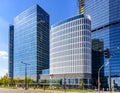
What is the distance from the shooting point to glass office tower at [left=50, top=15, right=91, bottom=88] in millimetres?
144000

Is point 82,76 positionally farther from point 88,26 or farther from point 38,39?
point 38,39

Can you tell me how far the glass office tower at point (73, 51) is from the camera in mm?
144000

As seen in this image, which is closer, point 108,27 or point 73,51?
point 73,51

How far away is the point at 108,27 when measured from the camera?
582ft

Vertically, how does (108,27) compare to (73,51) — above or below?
above

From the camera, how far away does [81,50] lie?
14488cm

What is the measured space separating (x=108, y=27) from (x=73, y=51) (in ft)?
137

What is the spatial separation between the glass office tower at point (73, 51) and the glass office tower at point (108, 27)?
26.1m

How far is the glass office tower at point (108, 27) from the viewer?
166 meters

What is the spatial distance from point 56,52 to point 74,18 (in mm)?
27337

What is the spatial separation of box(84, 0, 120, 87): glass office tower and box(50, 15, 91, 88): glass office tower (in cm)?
2613

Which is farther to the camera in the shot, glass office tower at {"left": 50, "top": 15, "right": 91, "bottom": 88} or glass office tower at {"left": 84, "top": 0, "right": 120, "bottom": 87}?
glass office tower at {"left": 84, "top": 0, "right": 120, "bottom": 87}

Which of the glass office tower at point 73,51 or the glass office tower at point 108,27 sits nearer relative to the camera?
the glass office tower at point 73,51

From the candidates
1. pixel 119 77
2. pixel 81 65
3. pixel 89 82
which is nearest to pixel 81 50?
pixel 81 65
